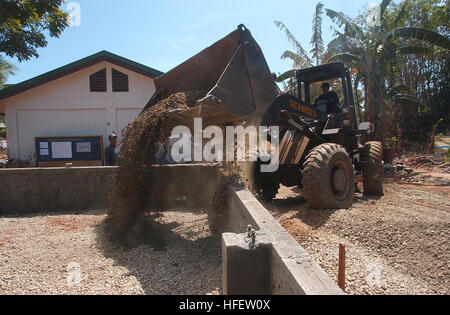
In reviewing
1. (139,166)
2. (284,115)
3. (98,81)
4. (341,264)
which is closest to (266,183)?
(284,115)

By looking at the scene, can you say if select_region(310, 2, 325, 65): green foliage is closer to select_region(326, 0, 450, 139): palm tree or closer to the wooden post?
select_region(326, 0, 450, 139): palm tree

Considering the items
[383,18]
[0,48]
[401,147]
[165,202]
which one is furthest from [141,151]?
[401,147]

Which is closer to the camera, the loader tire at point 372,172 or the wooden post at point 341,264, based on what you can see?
the wooden post at point 341,264

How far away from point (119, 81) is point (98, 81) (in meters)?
0.68

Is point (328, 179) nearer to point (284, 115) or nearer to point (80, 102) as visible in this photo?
point (284, 115)

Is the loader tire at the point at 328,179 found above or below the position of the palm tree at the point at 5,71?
below

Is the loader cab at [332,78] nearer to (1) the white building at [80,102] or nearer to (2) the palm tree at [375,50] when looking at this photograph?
(1) the white building at [80,102]

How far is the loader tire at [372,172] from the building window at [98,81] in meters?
8.15

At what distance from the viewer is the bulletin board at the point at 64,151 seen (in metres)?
9.53

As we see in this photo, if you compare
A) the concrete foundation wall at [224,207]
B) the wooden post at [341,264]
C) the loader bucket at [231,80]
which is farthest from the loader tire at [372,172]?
the wooden post at [341,264]

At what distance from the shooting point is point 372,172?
626cm

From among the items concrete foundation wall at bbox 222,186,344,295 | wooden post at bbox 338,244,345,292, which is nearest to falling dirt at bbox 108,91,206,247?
concrete foundation wall at bbox 222,186,344,295

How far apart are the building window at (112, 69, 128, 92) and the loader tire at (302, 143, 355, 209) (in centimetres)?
748
